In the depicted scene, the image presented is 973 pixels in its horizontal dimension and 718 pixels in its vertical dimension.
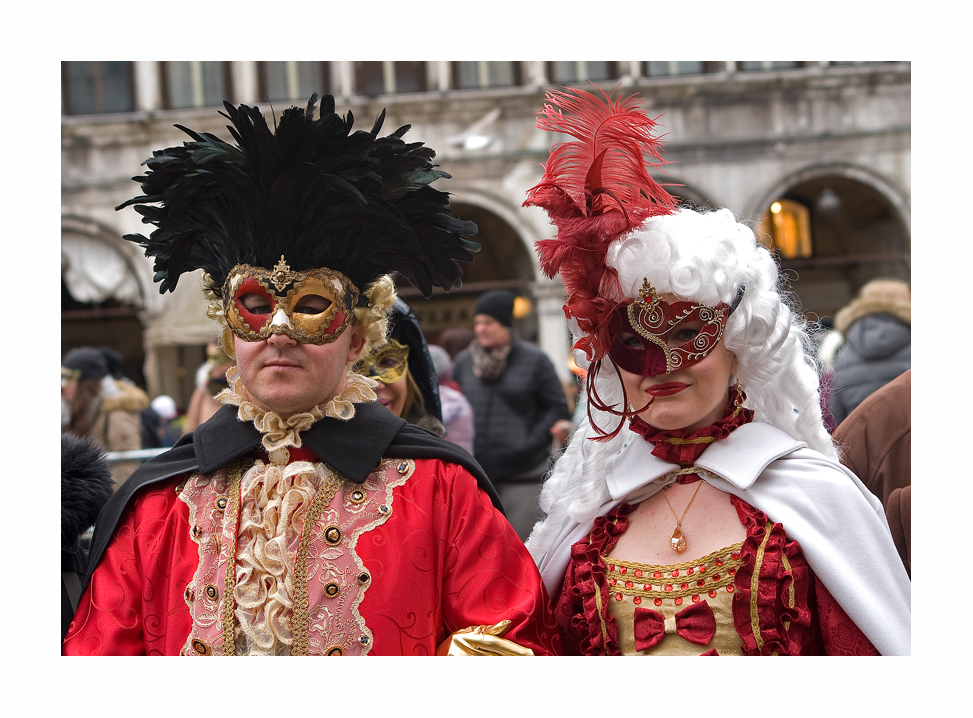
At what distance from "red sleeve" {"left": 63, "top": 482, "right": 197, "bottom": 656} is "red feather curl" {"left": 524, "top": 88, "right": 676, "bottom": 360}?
4.03ft

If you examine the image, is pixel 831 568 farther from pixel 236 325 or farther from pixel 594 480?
pixel 236 325

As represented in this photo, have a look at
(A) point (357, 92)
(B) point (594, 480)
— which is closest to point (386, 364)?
(B) point (594, 480)

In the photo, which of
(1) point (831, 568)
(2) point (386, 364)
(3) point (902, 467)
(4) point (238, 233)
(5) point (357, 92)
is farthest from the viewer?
(5) point (357, 92)

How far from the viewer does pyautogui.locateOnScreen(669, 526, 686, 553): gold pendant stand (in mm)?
2572

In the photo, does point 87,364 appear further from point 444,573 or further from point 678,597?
point 678,597

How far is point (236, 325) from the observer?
8.45 feet

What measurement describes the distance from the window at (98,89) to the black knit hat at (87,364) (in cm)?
622

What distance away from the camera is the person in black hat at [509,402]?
616 cm

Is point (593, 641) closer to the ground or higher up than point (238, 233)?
closer to the ground

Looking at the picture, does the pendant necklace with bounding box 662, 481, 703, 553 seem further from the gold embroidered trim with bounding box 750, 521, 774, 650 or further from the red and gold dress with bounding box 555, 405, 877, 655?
the gold embroidered trim with bounding box 750, 521, 774, 650

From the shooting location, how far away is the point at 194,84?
41.2 feet

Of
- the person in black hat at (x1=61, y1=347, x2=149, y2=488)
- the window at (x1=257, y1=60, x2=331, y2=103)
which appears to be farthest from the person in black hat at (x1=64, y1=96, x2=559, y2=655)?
the window at (x1=257, y1=60, x2=331, y2=103)
